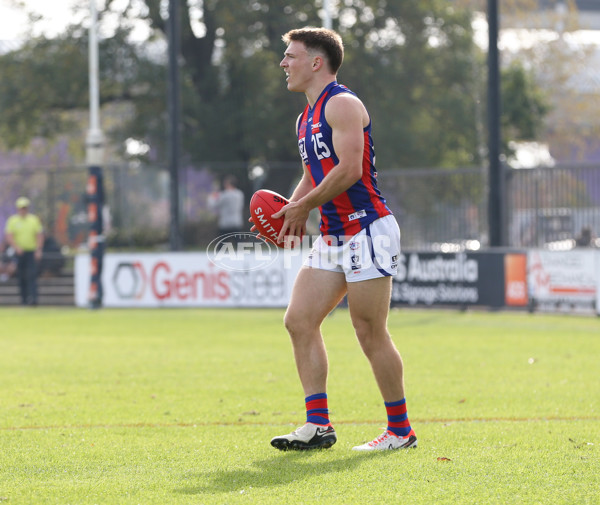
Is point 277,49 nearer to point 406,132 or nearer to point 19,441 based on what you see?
point 406,132

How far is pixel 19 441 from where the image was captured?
6145 millimetres

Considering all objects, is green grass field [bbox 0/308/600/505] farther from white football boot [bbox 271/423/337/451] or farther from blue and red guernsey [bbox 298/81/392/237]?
blue and red guernsey [bbox 298/81/392/237]

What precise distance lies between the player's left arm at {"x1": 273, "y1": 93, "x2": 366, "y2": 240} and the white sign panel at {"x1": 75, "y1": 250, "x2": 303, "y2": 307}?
1208 centimetres

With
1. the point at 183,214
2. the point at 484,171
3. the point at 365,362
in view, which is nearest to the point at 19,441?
the point at 365,362

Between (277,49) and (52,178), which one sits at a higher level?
(277,49)

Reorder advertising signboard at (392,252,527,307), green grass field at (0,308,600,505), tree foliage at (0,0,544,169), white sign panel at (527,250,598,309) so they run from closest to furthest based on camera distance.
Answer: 1. green grass field at (0,308,600,505)
2. white sign panel at (527,250,598,309)
3. advertising signboard at (392,252,527,307)
4. tree foliage at (0,0,544,169)

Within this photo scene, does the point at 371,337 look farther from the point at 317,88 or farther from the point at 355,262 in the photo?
the point at 317,88

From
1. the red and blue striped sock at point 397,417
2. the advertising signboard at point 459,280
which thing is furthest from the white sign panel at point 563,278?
the red and blue striped sock at point 397,417

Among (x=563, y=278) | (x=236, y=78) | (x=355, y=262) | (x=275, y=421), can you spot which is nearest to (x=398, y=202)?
(x=563, y=278)

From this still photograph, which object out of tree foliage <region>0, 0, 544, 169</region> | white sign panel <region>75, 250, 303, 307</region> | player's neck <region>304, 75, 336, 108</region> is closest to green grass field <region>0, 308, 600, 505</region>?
player's neck <region>304, 75, 336, 108</region>

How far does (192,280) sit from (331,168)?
44.5ft

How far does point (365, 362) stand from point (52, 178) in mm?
15349

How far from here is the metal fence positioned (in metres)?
19.5

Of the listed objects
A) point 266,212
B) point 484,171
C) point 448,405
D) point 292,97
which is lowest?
point 448,405
